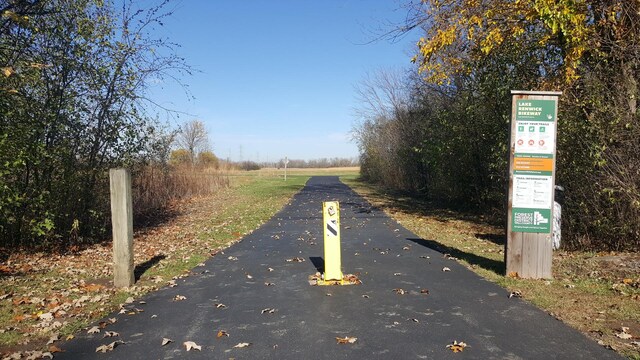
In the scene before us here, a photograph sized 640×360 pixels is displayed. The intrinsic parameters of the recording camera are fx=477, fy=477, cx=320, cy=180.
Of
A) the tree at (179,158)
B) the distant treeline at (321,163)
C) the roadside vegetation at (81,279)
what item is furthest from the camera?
the distant treeline at (321,163)

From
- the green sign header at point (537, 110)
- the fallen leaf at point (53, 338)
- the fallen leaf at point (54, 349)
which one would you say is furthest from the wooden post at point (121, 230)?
the green sign header at point (537, 110)

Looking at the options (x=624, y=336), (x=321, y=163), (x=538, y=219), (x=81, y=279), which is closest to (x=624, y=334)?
(x=624, y=336)

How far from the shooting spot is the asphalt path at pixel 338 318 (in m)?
4.43

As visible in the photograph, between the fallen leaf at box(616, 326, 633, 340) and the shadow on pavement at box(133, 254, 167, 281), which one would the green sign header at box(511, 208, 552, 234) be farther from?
the shadow on pavement at box(133, 254, 167, 281)

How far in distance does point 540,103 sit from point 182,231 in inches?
403

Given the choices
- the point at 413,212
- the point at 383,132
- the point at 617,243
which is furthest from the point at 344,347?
the point at 383,132

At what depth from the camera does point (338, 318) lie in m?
5.39

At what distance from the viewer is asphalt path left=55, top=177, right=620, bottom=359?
443 centimetres

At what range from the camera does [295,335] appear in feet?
15.9

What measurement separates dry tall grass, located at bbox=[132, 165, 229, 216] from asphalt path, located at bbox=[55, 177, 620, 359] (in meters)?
7.63

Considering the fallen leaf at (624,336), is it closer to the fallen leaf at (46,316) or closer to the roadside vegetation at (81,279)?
the roadside vegetation at (81,279)

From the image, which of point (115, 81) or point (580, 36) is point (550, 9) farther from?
point (115, 81)

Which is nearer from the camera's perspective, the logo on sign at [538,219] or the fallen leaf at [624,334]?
the fallen leaf at [624,334]

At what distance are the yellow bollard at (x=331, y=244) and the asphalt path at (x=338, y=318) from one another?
0.29 m
